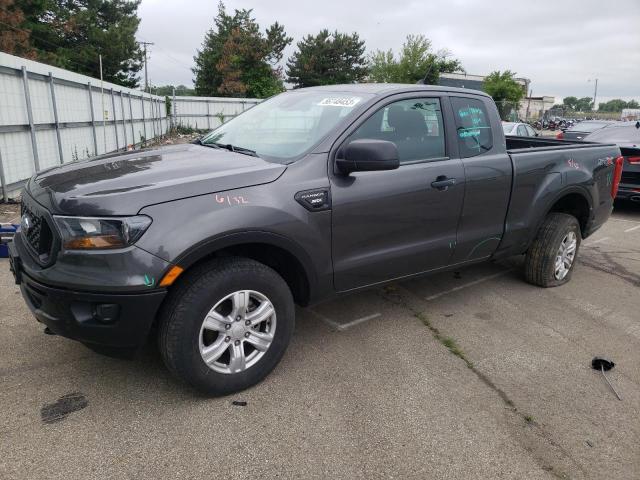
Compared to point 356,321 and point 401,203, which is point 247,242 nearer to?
point 401,203

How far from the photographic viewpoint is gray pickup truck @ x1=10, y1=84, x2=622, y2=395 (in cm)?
238

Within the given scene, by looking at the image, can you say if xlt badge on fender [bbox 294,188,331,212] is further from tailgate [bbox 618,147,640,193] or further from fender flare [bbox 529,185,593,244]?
tailgate [bbox 618,147,640,193]

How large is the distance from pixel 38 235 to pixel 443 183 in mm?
2555

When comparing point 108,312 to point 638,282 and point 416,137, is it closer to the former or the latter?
point 416,137

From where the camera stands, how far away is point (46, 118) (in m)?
8.92

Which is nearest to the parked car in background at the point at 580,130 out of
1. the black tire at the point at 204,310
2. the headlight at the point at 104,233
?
the black tire at the point at 204,310

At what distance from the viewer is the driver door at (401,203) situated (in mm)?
3102

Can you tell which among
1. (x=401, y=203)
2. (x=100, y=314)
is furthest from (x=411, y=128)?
(x=100, y=314)

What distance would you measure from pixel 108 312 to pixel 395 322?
225 centimetres

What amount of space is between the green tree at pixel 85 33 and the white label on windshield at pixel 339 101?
1197 inches

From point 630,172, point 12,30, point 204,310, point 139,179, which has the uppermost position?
point 12,30

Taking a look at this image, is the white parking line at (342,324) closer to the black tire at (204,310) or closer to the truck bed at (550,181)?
the black tire at (204,310)

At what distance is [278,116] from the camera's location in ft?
12.0

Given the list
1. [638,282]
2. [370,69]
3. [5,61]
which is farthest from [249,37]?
[638,282]
